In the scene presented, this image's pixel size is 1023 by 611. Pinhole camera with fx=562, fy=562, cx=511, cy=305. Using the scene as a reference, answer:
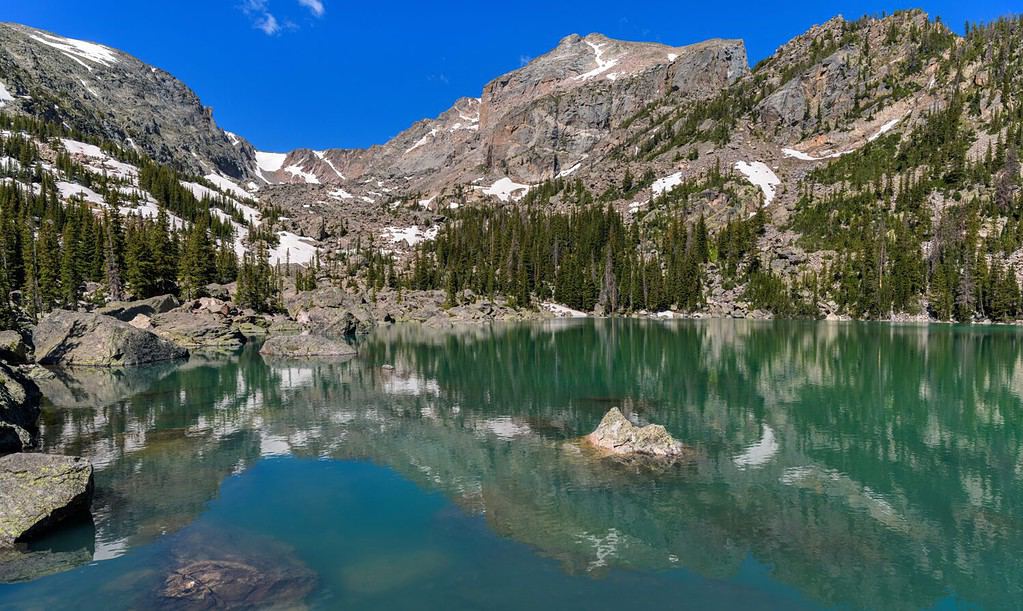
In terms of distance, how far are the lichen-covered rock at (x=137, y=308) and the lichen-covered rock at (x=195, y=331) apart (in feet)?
6.60

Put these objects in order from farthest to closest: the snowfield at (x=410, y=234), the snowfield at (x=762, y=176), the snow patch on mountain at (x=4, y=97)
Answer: the snow patch on mountain at (x=4, y=97) < the snowfield at (x=410, y=234) < the snowfield at (x=762, y=176)

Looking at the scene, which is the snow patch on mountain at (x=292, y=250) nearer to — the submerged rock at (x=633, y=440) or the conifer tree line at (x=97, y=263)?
the conifer tree line at (x=97, y=263)

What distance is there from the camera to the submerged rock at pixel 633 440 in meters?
17.9

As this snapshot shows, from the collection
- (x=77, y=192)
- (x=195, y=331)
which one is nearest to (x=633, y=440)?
(x=195, y=331)

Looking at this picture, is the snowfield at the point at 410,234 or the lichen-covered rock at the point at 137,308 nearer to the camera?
the lichen-covered rock at the point at 137,308

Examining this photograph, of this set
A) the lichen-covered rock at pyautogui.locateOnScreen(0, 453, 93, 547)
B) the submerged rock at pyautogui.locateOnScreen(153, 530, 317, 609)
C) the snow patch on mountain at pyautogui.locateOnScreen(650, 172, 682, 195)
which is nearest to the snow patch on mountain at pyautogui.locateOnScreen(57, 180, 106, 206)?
the snow patch on mountain at pyautogui.locateOnScreen(650, 172, 682, 195)

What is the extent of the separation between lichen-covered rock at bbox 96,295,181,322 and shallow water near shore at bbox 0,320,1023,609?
3131 centimetres

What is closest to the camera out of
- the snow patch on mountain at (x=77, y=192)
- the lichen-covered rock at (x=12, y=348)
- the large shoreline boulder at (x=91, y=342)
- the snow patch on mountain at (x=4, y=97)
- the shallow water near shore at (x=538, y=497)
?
the shallow water near shore at (x=538, y=497)

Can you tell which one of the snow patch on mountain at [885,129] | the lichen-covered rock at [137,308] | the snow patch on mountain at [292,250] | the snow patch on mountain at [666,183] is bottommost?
the lichen-covered rock at [137,308]

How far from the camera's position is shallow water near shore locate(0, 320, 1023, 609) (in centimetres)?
1017

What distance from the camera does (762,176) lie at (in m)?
158

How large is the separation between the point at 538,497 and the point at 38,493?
36.9 ft

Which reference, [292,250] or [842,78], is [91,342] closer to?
[292,250]

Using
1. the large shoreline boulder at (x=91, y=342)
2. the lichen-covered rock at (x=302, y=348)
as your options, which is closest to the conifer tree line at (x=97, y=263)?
the large shoreline boulder at (x=91, y=342)
